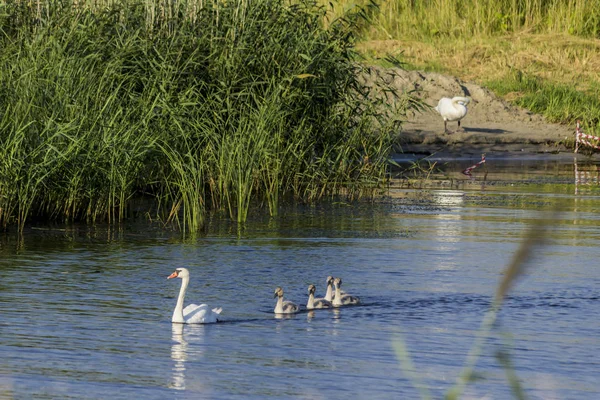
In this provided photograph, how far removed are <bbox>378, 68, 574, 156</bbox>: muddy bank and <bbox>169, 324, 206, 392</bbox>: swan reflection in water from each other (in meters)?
13.0

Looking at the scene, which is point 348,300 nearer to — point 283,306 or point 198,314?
point 283,306

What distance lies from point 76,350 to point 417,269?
367 cm

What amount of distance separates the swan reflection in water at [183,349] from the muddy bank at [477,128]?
1305 cm

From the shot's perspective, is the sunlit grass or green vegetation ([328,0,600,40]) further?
green vegetation ([328,0,600,40])

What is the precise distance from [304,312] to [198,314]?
37.6 inches

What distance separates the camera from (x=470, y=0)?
88.6ft

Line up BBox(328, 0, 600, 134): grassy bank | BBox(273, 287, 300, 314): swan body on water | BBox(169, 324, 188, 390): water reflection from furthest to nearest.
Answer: BBox(328, 0, 600, 134): grassy bank < BBox(273, 287, 300, 314): swan body on water < BBox(169, 324, 188, 390): water reflection

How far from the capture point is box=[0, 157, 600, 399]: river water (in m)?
5.57

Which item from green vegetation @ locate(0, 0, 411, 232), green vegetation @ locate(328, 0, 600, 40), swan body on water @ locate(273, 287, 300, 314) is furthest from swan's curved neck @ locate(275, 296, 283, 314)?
green vegetation @ locate(328, 0, 600, 40)

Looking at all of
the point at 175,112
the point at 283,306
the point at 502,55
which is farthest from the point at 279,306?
the point at 502,55

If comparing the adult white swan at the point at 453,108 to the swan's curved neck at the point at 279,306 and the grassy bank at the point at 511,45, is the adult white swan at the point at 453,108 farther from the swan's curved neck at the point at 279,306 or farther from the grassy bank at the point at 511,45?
the swan's curved neck at the point at 279,306

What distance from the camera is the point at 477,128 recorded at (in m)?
21.8

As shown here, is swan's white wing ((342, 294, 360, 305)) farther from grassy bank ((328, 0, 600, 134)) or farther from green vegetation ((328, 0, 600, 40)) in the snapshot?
green vegetation ((328, 0, 600, 40))

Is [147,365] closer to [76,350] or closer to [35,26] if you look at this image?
[76,350]
